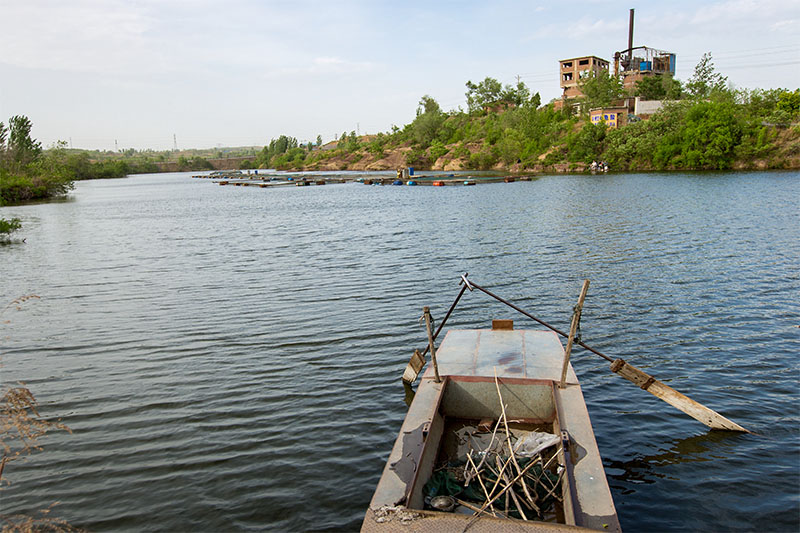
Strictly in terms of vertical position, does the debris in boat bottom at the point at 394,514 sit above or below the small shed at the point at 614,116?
below

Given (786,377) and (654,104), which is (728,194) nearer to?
(786,377)

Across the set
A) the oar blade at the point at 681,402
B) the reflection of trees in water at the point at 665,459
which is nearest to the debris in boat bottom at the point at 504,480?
the reflection of trees in water at the point at 665,459

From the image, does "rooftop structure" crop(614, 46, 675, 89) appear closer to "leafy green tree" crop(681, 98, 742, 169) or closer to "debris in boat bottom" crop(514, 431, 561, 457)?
"leafy green tree" crop(681, 98, 742, 169)

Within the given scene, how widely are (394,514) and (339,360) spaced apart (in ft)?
27.9

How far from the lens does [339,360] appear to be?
15102 mm

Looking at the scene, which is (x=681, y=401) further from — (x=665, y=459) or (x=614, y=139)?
(x=614, y=139)

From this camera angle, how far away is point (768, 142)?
284 ft

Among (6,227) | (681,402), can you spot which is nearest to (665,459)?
(681,402)

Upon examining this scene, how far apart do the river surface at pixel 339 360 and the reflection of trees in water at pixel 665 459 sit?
4 centimetres

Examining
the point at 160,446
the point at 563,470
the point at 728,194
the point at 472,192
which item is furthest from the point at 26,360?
the point at 472,192

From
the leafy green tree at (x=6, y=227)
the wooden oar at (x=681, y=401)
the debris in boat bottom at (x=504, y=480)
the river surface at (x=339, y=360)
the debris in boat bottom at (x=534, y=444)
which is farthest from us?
the leafy green tree at (x=6, y=227)

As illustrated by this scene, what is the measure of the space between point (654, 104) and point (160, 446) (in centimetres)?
12639

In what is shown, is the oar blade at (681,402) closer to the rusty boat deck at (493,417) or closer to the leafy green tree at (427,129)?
the rusty boat deck at (493,417)

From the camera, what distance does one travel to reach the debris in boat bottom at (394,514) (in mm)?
6685
